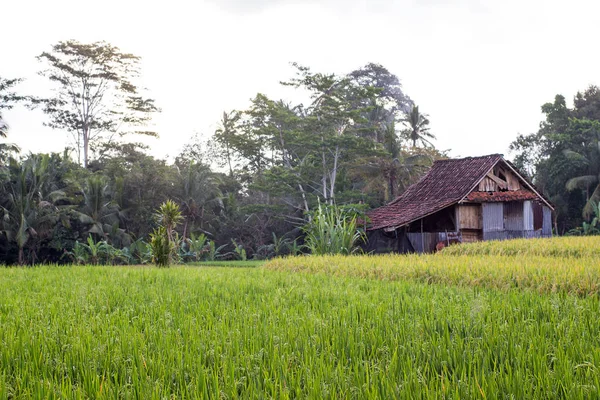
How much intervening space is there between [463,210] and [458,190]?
708mm

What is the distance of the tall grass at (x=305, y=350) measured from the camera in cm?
253

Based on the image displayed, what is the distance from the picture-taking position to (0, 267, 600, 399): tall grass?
8.30 feet

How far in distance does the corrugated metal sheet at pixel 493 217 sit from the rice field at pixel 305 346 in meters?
12.6

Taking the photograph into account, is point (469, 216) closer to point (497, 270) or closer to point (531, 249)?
point (531, 249)

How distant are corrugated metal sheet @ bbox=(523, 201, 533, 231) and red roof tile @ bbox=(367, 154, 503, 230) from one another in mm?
2082

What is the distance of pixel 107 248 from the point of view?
19.4 m

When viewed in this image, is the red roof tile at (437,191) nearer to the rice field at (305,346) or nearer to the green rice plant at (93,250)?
the green rice plant at (93,250)

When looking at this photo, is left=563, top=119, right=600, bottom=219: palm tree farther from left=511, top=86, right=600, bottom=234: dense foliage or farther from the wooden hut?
the wooden hut

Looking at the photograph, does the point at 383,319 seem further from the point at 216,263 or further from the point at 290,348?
the point at 216,263

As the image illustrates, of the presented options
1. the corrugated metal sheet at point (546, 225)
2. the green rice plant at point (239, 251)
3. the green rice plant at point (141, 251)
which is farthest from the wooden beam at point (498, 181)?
the green rice plant at point (141, 251)

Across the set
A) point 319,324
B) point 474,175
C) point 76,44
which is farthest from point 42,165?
point 319,324

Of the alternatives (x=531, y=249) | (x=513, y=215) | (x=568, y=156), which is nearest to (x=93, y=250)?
(x=531, y=249)

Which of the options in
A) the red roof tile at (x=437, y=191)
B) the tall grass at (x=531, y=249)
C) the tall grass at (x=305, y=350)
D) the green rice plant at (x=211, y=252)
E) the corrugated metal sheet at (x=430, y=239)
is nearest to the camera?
the tall grass at (x=305, y=350)

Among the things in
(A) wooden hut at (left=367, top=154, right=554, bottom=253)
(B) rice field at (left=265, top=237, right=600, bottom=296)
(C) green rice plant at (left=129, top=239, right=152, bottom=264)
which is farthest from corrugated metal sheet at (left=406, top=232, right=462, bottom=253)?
(C) green rice plant at (left=129, top=239, right=152, bottom=264)
